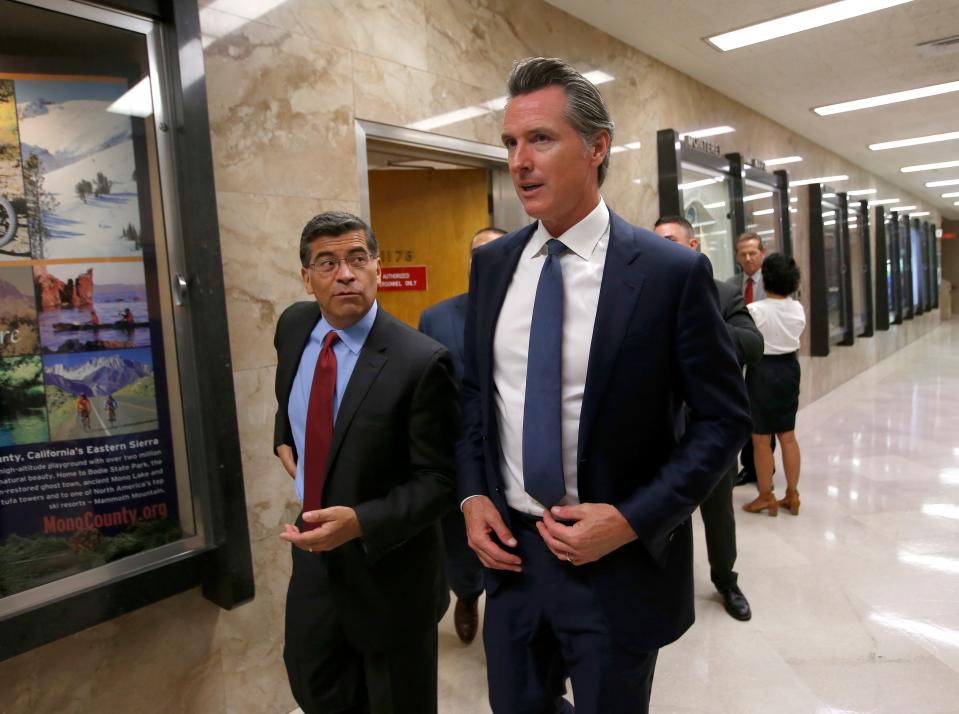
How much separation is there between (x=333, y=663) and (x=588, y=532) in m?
0.88

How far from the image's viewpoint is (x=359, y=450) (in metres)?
1.57

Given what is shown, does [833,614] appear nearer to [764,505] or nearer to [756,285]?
[764,505]

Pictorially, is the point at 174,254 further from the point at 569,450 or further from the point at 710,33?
the point at 710,33

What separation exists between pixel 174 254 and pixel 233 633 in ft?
4.59

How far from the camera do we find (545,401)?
A: 1.29 metres

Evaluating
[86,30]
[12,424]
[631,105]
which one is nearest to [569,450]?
[12,424]

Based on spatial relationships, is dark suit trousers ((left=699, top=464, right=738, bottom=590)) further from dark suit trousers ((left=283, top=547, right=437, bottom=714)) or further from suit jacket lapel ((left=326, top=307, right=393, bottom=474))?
suit jacket lapel ((left=326, top=307, right=393, bottom=474))

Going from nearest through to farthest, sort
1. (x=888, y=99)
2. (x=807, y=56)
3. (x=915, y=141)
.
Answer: (x=807, y=56) → (x=888, y=99) → (x=915, y=141)

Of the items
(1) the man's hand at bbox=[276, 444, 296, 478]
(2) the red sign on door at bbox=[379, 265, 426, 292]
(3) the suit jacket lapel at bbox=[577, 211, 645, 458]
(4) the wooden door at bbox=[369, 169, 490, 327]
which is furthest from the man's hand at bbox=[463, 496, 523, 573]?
(2) the red sign on door at bbox=[379, 265, 426, 292]

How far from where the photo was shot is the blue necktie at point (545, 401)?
4.20 ft

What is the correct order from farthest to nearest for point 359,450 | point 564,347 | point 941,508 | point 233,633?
Answer: point 941,508 → point 233,633 → point 359,450 → point 564,347

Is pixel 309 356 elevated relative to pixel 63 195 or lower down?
lower down

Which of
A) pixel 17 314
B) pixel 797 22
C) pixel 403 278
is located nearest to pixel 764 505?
pixel 403 278

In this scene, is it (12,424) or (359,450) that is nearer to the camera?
(359,450)
